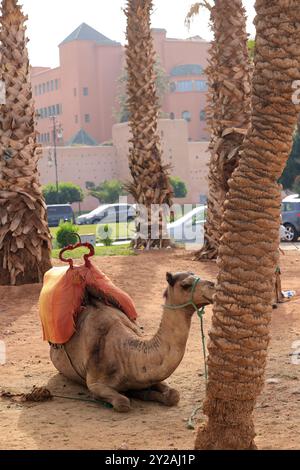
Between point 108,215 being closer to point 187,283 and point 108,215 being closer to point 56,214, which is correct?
point 56,214

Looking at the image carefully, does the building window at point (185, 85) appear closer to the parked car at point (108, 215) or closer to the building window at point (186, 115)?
the building window at point (186, 115)

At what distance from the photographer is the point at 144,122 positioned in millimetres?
20328

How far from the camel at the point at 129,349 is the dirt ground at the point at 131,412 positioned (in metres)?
0.16

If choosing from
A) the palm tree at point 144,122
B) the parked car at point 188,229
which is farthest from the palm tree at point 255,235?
the parked car at point 188,229

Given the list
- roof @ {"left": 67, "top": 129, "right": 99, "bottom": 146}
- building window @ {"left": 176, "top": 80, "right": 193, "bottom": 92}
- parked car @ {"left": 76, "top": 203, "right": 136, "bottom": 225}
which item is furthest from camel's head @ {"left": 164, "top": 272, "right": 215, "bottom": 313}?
building window @ {"left": 176, "top": 80, "right": 193, "bottom": 92}

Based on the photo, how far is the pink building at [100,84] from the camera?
89.0 metres

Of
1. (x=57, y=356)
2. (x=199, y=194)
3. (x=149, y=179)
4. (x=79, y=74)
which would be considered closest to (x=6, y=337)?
(x=57, y=356)

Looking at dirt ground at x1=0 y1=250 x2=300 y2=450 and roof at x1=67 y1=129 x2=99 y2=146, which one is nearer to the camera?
dirt ground at x1=0 y1=250 x2=300 y2=450

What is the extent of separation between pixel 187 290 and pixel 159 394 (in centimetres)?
110

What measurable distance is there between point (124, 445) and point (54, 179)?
206 feet

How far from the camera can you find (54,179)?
6800 centimetres

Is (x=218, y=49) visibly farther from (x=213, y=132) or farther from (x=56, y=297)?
(x=56, y=297)

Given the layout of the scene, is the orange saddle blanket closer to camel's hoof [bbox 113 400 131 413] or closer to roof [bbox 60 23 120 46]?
camel's hoof [bbox 113 400 131 413]

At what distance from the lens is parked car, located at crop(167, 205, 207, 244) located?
2636 centimetres
